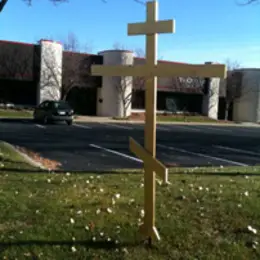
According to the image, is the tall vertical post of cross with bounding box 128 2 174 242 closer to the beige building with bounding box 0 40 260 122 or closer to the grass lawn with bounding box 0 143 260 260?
the grass lawn with bounding box 0 143 260 260

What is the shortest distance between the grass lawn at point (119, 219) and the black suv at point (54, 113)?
18.8 m

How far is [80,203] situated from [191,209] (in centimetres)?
132

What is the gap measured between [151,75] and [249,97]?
44639mm

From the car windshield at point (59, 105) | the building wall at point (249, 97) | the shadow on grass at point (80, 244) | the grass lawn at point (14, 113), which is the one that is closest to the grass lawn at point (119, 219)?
the shadow on grass at point (80, 244)

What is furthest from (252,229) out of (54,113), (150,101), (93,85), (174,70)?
(93,85)

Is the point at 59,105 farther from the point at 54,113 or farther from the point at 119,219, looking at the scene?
the point at 119,219

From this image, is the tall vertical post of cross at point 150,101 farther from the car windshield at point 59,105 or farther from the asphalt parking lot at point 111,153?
the car windshield at point 59,105

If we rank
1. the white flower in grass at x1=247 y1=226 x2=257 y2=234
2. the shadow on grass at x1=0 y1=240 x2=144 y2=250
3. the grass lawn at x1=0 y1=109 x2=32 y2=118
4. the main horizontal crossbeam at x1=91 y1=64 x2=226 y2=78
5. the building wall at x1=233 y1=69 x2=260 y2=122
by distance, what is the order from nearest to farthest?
the main horizontal crossbeam at x1=91 y1=64 x2=226 y2=78 → the shadow on grass at x1=0 y1=240 x2=144 y2=250 → the white flower in grass at x1=247 y1=226 x2=257 y2=234 → the grass lawn at x1=0 y1=109 x2=32 y2=118 → the building wall at x1=233 y1=69 x2=260 y2=122

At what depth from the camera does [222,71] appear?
372cm

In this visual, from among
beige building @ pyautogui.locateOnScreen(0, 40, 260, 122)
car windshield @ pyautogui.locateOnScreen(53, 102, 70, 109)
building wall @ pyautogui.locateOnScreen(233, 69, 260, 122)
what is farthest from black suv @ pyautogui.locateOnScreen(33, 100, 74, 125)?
building wall @ pyautogui.locateOnScreen(233, 69, 260, 122)

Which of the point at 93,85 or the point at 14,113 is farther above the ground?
the point at 93,85

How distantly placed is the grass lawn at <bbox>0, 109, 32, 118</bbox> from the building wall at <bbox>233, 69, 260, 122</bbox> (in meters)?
24.9

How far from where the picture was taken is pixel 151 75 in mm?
3965

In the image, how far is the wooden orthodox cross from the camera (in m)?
3.83
